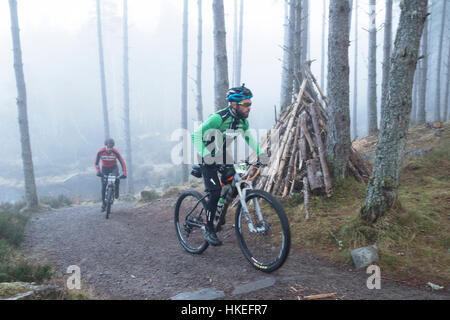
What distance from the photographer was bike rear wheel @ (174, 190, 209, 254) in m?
5.26

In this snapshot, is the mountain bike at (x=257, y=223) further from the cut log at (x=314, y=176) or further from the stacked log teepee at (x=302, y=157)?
the stacked log teepee at (x=302, y=157)

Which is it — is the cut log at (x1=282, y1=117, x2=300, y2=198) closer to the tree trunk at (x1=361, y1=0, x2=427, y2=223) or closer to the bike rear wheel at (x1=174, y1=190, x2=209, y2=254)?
the tree trunk at (x1=361, y1=0, x2=427, y2=223)

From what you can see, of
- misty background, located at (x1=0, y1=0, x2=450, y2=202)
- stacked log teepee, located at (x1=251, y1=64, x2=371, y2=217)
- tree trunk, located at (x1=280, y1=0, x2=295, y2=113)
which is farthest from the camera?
misty background, located at (x1=0, y1=0, x2=450, y2=202)

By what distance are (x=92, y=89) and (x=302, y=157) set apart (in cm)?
5669

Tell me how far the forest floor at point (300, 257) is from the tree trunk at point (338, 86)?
0.64 metres

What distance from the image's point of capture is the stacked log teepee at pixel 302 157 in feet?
21.1

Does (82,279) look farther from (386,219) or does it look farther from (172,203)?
(172,203)

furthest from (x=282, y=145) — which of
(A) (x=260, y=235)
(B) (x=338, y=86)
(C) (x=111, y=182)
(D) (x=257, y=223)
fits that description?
(C) (x=111, y=182)

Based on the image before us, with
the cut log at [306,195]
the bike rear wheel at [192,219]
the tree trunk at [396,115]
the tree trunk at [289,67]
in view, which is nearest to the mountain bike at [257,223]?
the bike rear wheel at [192,219]

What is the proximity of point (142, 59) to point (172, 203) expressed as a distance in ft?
201

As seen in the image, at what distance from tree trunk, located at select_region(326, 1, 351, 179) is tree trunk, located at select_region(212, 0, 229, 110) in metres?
3.57

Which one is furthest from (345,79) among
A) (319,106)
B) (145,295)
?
(145,295)

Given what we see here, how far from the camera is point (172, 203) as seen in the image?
10266 millimetres

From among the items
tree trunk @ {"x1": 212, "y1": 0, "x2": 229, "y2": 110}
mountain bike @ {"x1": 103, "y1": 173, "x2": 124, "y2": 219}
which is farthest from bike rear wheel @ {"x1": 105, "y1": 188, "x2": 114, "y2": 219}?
tree trunk @ {"x1": 212, "y1": 0, "x2": 229, "y2": 110}
